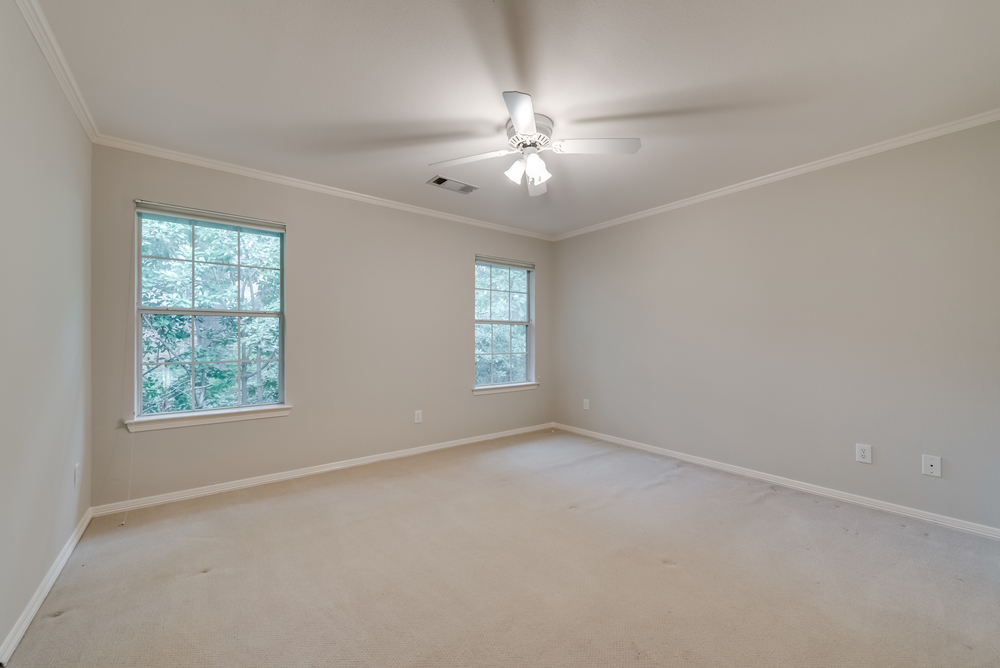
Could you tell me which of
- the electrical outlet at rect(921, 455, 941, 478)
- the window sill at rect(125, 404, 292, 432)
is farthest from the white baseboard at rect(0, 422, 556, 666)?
the electrical outlet at rect(921, 455, 941, 478)

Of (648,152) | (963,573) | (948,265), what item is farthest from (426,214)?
(963,573)

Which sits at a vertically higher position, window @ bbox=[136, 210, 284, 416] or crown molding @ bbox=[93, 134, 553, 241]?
crown molding @ bbox=[93, 134, 553, 241]

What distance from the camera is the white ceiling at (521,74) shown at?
5.51ft

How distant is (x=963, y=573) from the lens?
6.66ft

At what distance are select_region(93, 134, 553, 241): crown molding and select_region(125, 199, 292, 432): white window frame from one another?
33 centimetres

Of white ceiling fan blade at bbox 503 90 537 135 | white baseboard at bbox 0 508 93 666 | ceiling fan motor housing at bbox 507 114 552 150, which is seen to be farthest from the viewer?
ceiling fan motor housing at bbox 507 114 552 150

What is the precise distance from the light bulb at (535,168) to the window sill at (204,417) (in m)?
2.55

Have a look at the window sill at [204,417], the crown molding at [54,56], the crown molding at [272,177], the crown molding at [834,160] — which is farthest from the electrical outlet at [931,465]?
the crown molding at [54,56]

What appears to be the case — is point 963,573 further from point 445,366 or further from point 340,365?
point 340,365

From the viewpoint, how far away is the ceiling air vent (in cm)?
338

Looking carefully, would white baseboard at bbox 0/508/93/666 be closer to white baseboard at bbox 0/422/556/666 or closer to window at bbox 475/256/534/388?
white baseboard at bbox 0/422/556/666

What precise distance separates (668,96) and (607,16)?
27.5 inches

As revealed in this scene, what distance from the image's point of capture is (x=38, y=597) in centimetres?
177

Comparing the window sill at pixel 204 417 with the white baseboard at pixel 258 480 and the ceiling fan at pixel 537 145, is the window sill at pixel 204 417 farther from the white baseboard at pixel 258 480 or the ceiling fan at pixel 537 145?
the ceiling fan at pixel 537 145
